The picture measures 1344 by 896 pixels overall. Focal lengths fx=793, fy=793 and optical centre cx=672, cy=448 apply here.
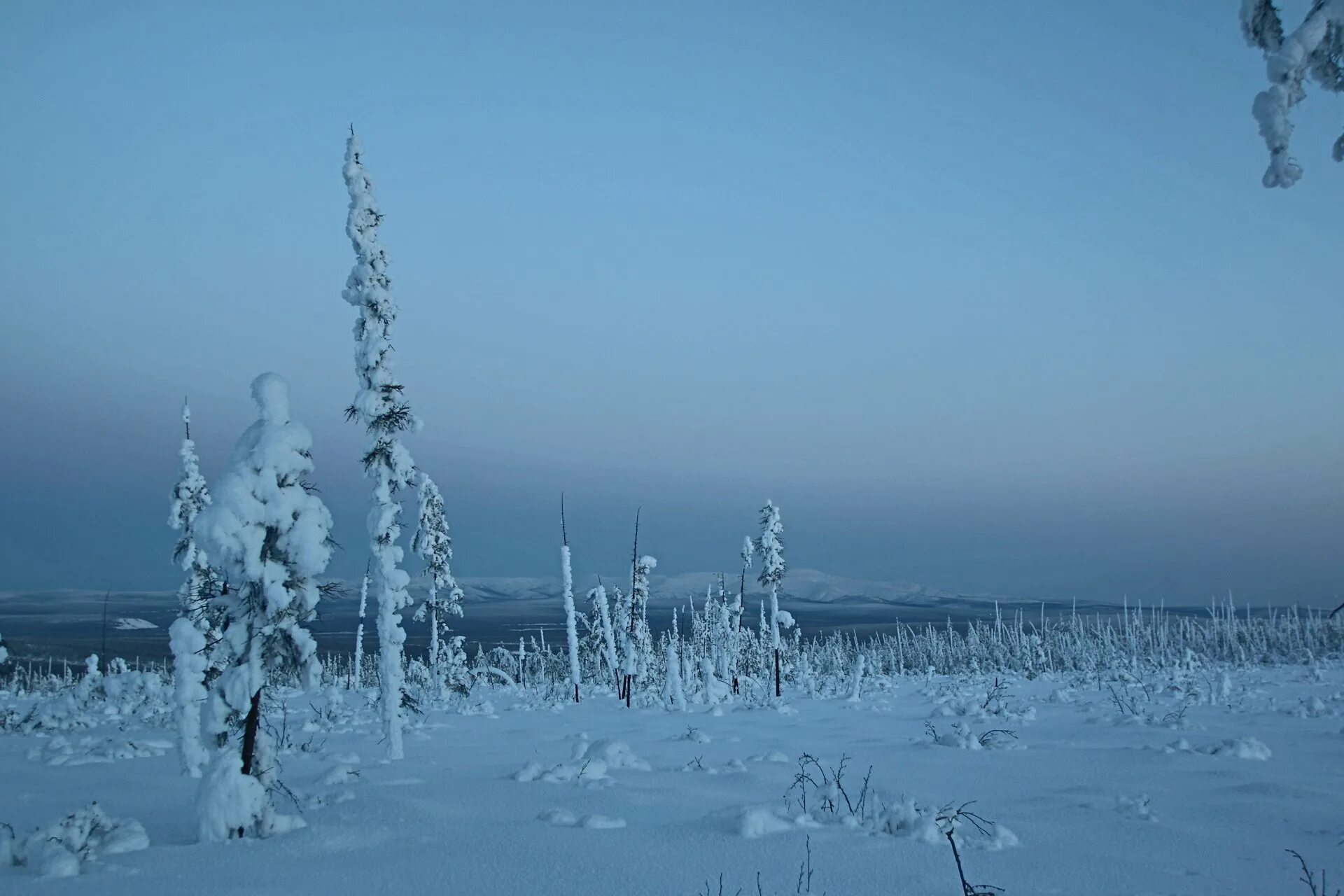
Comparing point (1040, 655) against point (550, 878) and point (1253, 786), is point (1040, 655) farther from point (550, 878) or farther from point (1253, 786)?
point (550, 878)

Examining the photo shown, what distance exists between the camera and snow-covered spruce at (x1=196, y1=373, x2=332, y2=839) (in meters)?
8.45

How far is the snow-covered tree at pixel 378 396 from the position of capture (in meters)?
17.4

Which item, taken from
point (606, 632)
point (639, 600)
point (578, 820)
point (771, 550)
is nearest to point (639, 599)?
point (639, 600)

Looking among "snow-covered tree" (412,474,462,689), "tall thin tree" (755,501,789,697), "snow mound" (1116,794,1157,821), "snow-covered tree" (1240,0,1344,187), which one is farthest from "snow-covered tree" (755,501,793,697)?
"snow-covered tree" (1240,0,1344,187)

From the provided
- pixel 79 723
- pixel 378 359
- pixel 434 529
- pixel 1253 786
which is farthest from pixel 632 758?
pixel 434 529

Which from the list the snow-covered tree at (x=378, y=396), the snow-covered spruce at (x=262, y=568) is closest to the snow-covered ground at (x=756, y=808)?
the snow-covered spruce at (x=262, y=568)

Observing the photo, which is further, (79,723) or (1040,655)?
(1040,655)

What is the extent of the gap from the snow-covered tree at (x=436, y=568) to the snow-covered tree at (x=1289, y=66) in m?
33.2

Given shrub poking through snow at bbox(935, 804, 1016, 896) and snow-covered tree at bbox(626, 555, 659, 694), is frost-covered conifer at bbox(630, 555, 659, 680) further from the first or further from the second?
shrub poking through snow at bbox(935, 804, 1016, 896)

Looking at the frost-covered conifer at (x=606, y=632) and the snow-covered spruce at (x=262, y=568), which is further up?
the snow-covered spruce at (x=262, y=568)

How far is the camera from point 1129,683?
29.2 m

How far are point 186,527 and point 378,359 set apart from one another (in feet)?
28.2

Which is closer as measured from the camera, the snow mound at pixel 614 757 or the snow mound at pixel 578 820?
the snow mound at pixel 578 820

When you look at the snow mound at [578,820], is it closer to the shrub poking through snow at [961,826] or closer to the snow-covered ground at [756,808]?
the snow-covered ground at [756,808]
